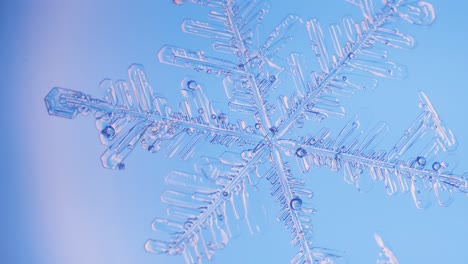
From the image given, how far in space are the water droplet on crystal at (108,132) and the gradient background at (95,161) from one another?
0.15 ft

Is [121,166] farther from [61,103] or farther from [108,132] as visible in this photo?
[61,103]

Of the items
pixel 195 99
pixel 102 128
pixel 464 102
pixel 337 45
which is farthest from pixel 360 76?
pixel 102 128

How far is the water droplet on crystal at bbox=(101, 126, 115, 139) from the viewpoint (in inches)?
44.4

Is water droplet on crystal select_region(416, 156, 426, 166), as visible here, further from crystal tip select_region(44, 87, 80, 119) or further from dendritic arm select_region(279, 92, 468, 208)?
crystal tip select_region(44, 87, 80, 119)

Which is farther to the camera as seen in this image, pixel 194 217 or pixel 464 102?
pixel 464 102

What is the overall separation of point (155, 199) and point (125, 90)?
34cm

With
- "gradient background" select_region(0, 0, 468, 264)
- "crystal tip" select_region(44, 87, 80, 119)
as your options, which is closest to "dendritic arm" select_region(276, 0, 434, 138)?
"gradient background" select_region(0, 0, 468, 264)

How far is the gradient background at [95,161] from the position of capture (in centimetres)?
117

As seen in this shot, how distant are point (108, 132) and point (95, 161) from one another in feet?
0.36

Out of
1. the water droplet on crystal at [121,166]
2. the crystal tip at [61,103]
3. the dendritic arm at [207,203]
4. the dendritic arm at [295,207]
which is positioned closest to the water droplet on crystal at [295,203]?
the dendritic arm at [295,207]

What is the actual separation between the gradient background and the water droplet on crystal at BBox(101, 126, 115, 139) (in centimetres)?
4

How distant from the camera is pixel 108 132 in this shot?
3.71 feet

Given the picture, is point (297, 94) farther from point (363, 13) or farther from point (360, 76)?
point (363, 13)

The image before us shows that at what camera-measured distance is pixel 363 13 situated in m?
1.22
